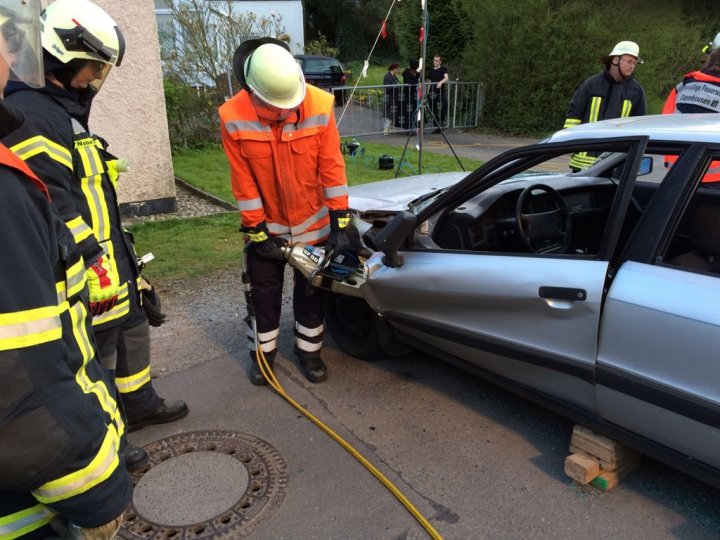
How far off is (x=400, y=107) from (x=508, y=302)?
11.4 m

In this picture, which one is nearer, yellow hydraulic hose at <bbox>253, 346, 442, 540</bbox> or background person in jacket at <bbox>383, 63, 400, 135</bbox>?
yellow hydraulic hose at <bbox>253, 346, 442, 540</bbox>

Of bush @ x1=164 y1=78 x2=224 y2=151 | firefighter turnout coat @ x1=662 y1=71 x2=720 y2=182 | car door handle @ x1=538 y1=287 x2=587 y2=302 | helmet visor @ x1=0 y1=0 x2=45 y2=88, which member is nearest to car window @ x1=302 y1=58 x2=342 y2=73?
bush @ x1=164 y1=78 x2=224 y2=151

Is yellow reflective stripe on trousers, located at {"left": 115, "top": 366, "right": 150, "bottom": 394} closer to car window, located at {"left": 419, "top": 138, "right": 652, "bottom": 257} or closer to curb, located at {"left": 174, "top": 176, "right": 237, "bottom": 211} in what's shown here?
car window, located at {"left": 419, "top": 138, "right": 652, "bottom": 257}

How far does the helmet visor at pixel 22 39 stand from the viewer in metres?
1.13

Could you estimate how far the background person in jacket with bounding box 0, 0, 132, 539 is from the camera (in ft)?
3.55

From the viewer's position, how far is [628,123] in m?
2.73

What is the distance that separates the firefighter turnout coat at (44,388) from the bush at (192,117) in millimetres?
9470

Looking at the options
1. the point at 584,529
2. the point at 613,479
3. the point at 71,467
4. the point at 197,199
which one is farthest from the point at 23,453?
the point at 197,199

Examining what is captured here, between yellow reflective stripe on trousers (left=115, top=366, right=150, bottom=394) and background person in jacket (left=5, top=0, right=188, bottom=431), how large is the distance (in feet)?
0.91

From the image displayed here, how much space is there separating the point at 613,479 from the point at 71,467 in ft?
7.33

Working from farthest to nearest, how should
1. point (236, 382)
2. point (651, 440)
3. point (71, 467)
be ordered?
point (236, 382) < point (651, 440) < point (71, 467)

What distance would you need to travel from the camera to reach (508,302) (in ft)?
8.48

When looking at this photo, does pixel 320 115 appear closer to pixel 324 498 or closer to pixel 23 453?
pixel 324 498

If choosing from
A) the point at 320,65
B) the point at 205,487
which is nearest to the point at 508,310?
the point at 205,487
